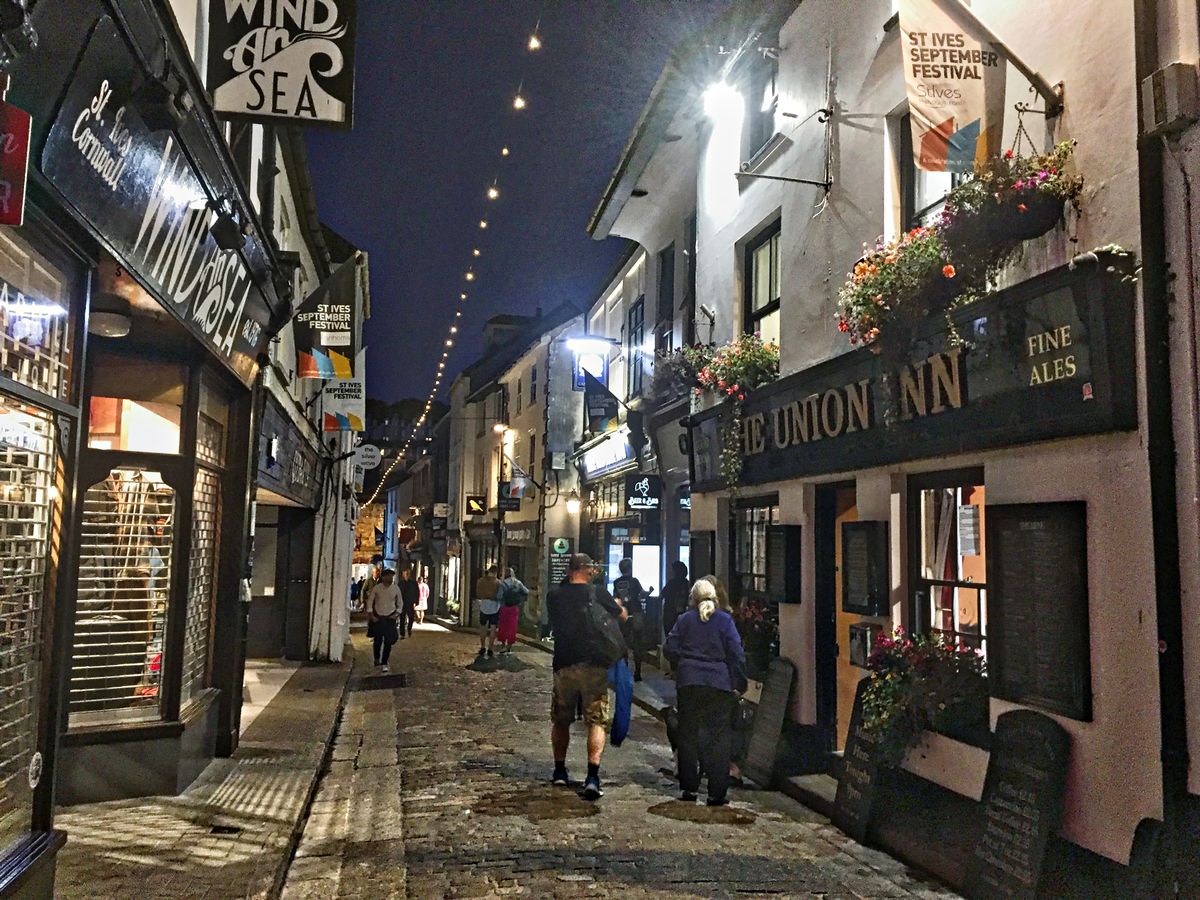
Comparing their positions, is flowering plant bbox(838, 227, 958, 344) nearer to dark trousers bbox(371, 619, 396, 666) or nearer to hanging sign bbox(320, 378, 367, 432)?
dark trousers bbox(371, 619, 396, 666)

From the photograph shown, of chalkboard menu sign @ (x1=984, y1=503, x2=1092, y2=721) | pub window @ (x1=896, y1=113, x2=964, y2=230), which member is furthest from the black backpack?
pub window @ (x1=896, y1=113, x2=964, y2=230)

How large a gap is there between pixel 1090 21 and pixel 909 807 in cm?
535

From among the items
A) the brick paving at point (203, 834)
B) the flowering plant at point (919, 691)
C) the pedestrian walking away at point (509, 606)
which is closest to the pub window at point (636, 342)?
the pedestrian walking away at point (509, 606)

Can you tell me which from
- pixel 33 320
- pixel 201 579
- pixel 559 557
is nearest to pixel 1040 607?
pixel 33 320

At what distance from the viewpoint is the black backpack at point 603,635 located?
8039mm

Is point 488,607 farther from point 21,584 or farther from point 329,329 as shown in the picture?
point 21,584

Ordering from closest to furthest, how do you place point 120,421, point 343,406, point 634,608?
point 120,421 → point 634,608 → point 343,406

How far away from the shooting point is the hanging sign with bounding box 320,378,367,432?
18516mm

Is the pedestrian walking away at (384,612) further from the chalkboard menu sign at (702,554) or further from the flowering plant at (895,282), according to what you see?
the flowering plant at (895,282)

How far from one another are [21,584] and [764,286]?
28.2 ft

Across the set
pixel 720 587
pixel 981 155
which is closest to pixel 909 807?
pixel 720 587

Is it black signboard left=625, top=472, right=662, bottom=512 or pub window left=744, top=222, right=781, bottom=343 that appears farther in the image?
black signboard left=625, top=472, right=662, bottom=512

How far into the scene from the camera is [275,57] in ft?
24.3

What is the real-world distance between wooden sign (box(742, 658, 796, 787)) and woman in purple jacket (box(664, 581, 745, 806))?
988 millimetres
